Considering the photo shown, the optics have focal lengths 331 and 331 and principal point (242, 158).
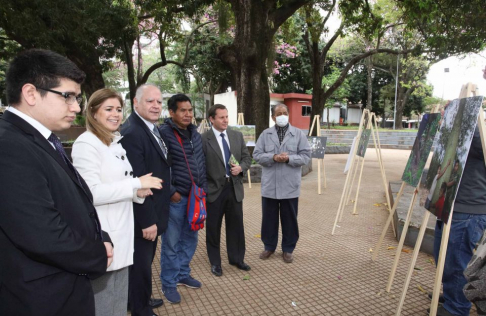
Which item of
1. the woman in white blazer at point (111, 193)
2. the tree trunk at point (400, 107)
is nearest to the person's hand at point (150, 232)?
the woman in white blazer at point (111, 193)

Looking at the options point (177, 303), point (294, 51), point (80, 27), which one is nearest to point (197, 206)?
point (177, 303)

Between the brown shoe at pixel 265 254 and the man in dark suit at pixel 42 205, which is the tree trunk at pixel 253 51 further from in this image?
the man in dark suit at pixel 42 205

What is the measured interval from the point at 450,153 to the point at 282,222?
204 centimetres

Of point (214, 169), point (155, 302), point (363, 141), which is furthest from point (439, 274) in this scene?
point (363, 141)

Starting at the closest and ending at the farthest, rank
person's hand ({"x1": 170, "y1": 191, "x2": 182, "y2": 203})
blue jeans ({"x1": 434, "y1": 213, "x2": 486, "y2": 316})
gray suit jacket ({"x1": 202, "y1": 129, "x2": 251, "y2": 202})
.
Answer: blue jeans ({"x1": 434, "y1": 213, "x2": 486, "y2": 316}), person's hand ({"x1": 170, "y1": 191, "x2": 182, "y2": 203}), gray suit jacket ({"x1": 202, "y1": 129, "x2": 251, "y2": 202})

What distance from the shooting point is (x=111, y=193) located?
178 cm

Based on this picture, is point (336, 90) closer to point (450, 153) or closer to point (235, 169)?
point (235, 169)

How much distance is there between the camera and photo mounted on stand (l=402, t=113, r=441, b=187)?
304cm

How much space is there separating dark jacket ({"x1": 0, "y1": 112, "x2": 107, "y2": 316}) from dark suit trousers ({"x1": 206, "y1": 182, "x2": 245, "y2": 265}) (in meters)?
2.25

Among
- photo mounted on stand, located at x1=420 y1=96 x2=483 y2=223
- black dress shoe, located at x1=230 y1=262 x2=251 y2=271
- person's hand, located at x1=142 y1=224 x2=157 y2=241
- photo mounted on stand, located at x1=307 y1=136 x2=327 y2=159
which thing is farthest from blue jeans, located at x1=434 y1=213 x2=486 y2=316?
photo mounted on stand, located at x1=307 y1=136 x2=327 y2=159

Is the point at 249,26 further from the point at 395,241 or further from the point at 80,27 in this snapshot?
the point at 395,241

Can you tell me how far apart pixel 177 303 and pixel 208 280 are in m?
0.53

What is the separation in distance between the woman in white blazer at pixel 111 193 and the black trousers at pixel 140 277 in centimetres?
52

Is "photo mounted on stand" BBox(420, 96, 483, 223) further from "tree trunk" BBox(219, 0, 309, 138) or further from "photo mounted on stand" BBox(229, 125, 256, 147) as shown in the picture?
"tree trunk" BBox(219, 0, 309, 138)
